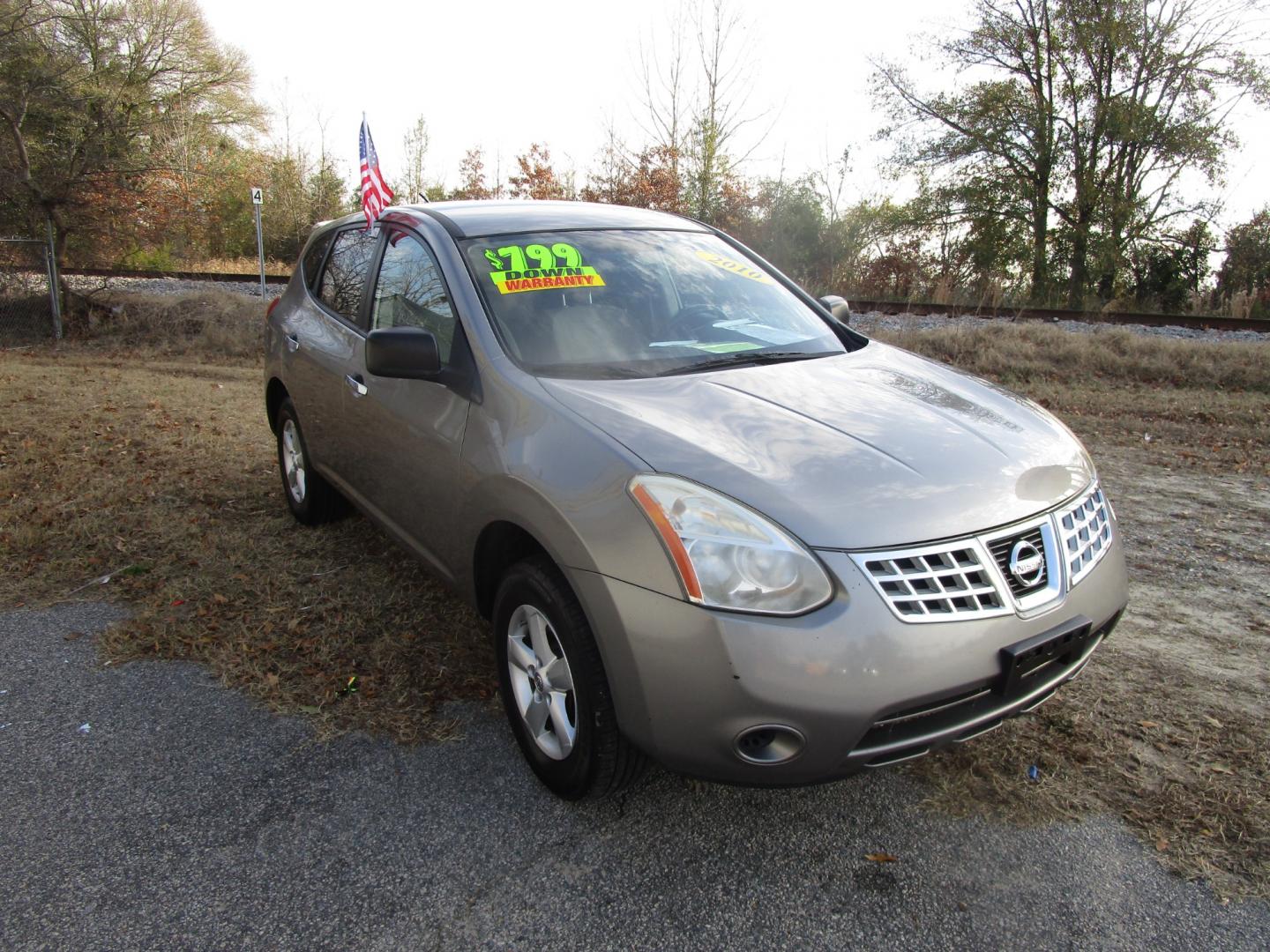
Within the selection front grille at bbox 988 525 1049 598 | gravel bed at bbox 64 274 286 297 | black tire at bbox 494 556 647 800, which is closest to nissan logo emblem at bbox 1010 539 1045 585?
front grille at bbox 988 525 1049 598

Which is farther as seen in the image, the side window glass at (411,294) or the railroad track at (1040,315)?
the railroad track at (1040,315)

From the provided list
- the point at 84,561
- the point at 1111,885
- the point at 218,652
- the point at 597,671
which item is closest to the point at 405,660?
the point at 218,652

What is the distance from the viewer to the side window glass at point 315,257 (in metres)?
4.63

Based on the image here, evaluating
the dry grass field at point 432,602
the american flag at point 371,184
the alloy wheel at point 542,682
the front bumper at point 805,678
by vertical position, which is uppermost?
the american flag at point 371,184

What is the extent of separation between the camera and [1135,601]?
4020 mm

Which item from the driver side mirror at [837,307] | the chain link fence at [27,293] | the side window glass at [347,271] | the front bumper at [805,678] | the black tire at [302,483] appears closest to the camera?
the front bumper at [805,678]

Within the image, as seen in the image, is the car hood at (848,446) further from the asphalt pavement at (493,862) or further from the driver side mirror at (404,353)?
the asphalt pavement at (493,862)

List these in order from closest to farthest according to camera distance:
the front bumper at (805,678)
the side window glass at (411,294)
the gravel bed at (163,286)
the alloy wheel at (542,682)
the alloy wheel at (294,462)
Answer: the front bumper at (805,678) < the alloy wheel at (542,682) < the side window glass at (411,294) < the alloy wheel at (294,462) < the gravel bed at (163,286)

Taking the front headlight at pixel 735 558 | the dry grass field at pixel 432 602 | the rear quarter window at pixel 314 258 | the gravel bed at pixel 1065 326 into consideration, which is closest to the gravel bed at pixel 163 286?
the dry grass field at pixel 432 602

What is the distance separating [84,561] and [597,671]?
11.2 ft

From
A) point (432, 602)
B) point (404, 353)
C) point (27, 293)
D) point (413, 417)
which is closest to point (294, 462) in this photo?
point (432, 602)

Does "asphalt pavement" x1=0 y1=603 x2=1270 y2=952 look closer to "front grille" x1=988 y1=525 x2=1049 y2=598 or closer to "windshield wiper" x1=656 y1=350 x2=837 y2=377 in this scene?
"front grille" x1=988 y1=525 x2=1049 y2=598

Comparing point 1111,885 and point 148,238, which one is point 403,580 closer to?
point 1111,885

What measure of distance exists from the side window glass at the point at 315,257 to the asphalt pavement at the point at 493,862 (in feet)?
8.34
